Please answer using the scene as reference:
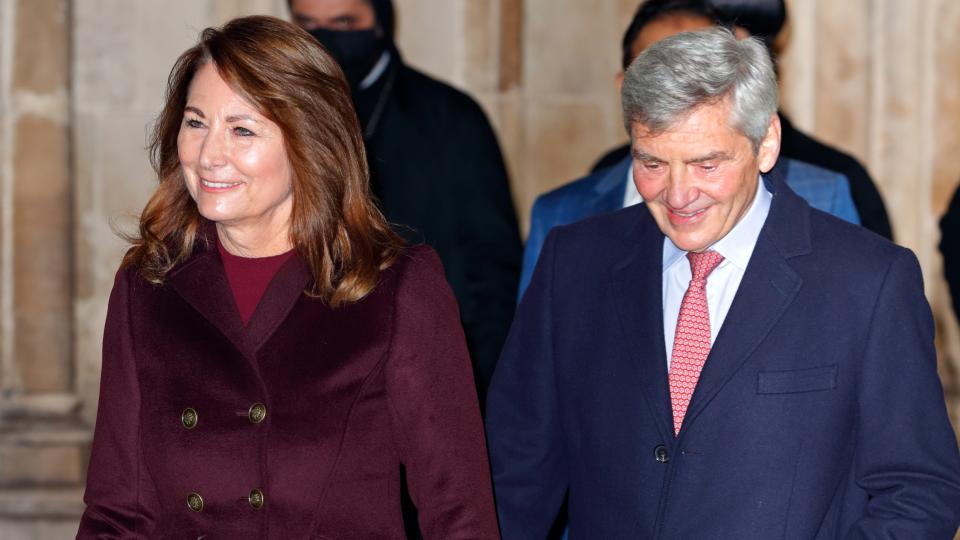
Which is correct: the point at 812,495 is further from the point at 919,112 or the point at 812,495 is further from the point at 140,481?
the point at 919,112

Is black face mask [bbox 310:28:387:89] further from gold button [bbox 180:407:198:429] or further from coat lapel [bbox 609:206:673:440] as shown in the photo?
gold button [bbox 180:407:198:429]

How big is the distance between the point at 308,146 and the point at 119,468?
25.2 inches

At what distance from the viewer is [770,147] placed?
2854 millimetres

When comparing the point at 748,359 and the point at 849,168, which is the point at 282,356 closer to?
the point at 748,359

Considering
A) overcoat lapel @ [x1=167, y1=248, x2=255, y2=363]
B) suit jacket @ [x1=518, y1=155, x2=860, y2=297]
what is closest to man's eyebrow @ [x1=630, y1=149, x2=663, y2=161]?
overcoat lapel @ [x1=167, y1=248, x2=255, y2=363]

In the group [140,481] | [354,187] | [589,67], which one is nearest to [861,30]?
[589,67]

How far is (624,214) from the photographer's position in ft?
10.2

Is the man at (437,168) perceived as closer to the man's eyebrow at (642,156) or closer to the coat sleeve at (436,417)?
the coat sleeve at (436,417)

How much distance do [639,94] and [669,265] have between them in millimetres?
350

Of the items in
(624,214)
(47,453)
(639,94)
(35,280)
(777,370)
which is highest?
(639,94)

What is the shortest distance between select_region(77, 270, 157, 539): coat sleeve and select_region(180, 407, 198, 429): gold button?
10cm

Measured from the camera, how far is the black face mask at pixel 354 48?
15.3 ft

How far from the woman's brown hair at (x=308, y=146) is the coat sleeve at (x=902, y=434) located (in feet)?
2.75

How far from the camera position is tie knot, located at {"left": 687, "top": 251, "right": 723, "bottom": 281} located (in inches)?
114
